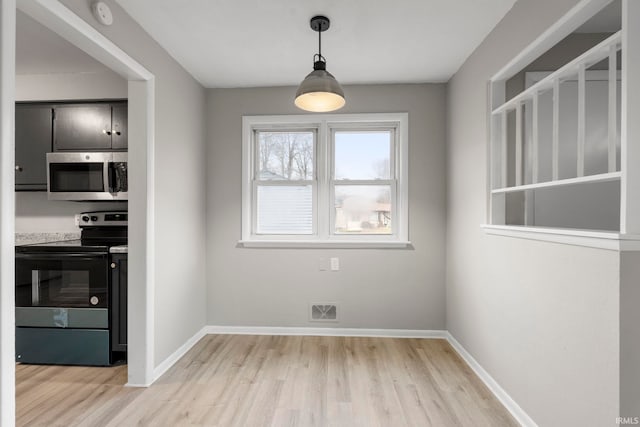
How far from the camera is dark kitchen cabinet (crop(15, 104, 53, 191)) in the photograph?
2.99 meters

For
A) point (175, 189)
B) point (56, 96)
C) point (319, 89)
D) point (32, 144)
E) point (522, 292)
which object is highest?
point (56, 96)

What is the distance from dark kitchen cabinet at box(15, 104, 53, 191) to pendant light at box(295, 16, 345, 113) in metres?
2.41

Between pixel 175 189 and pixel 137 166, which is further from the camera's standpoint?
pixel 175 189

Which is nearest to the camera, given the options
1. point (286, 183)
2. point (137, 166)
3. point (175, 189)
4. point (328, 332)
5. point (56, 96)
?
point (137, 166)

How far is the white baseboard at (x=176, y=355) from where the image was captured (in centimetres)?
255

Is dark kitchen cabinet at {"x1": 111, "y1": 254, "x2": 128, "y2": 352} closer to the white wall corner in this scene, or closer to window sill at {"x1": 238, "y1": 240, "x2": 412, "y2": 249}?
the white wall corner

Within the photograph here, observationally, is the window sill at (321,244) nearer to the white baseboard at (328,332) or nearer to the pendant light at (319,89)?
the white baseboard at (328,332)

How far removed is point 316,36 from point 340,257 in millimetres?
1978

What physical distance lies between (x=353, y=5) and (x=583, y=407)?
7.91ft

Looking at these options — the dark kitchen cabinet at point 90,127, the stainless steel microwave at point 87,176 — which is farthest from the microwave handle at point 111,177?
the dark kitchen cabinet at point 90,127

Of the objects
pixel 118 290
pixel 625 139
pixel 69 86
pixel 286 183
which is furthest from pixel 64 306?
pixel 625 139

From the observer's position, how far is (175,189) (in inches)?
111

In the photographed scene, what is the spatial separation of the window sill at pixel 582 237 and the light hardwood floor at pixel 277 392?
1107 mm

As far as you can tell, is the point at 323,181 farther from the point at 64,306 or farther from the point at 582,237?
the point at 64,306
